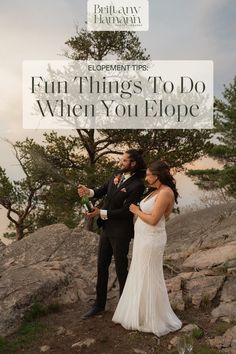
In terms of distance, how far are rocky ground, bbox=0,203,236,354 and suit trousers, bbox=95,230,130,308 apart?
0.43 m

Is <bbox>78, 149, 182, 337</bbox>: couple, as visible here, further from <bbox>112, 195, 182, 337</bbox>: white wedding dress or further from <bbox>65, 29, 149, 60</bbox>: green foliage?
<bbox>65, 29, 149, 60</bbox>: green foliage

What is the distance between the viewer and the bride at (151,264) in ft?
24.2

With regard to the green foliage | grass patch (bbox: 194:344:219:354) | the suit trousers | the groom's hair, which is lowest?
grass patch (bbox: 194:344:219:354)

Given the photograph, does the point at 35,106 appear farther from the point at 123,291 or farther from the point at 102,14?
the point at 123,291

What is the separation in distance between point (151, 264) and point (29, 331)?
2.51 m

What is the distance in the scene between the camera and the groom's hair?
25.8ft

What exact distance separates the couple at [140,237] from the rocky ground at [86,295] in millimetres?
271

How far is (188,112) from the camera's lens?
25062mm

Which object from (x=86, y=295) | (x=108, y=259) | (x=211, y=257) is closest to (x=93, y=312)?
(x=108, y=259)

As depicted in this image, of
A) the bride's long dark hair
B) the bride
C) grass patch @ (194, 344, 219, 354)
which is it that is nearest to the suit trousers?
the bride

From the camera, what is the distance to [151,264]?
297 inches

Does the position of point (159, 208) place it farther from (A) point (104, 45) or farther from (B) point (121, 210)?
(A) point (104, 45)

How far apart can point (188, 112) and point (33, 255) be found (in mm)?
15410

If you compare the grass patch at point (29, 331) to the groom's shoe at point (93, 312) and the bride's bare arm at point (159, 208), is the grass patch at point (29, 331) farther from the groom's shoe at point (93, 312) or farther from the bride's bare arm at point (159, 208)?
the bride's bare arm at point (159, 208)
